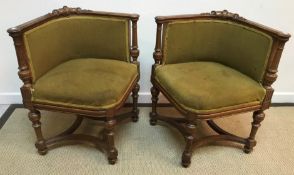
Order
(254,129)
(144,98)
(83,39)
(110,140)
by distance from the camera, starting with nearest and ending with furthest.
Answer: (110,140) → (254,129) → (83,39) → (144,98)

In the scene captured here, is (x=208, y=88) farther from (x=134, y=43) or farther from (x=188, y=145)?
(x=134, y=43)

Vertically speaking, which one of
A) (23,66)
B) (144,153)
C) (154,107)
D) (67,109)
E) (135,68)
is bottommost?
(144,153)

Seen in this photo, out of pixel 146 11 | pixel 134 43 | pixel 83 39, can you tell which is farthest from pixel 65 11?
pixel 146 11

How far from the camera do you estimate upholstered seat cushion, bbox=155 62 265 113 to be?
4.42 feet

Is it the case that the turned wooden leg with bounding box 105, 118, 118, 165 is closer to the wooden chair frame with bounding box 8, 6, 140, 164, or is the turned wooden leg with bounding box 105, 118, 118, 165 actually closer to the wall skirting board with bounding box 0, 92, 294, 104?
the wooden chair frame with bounding box 8, 6, 140, 164

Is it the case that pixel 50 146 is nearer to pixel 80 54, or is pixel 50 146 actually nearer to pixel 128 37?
pixel 80 54

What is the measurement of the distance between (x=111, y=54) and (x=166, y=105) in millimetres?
688

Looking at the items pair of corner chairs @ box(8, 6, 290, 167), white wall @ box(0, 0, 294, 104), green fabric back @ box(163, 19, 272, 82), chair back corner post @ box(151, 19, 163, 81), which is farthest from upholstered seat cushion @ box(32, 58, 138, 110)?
white wall @ box(0, 0, 294, 104)

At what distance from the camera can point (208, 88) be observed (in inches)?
54.9

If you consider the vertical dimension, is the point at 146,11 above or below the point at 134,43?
above

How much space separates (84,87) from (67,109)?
0.15 m

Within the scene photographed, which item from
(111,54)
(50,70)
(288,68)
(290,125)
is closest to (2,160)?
(50,70)

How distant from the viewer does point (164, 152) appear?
1.66 metres

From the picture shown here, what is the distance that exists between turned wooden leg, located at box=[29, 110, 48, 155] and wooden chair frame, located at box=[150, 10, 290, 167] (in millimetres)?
713
